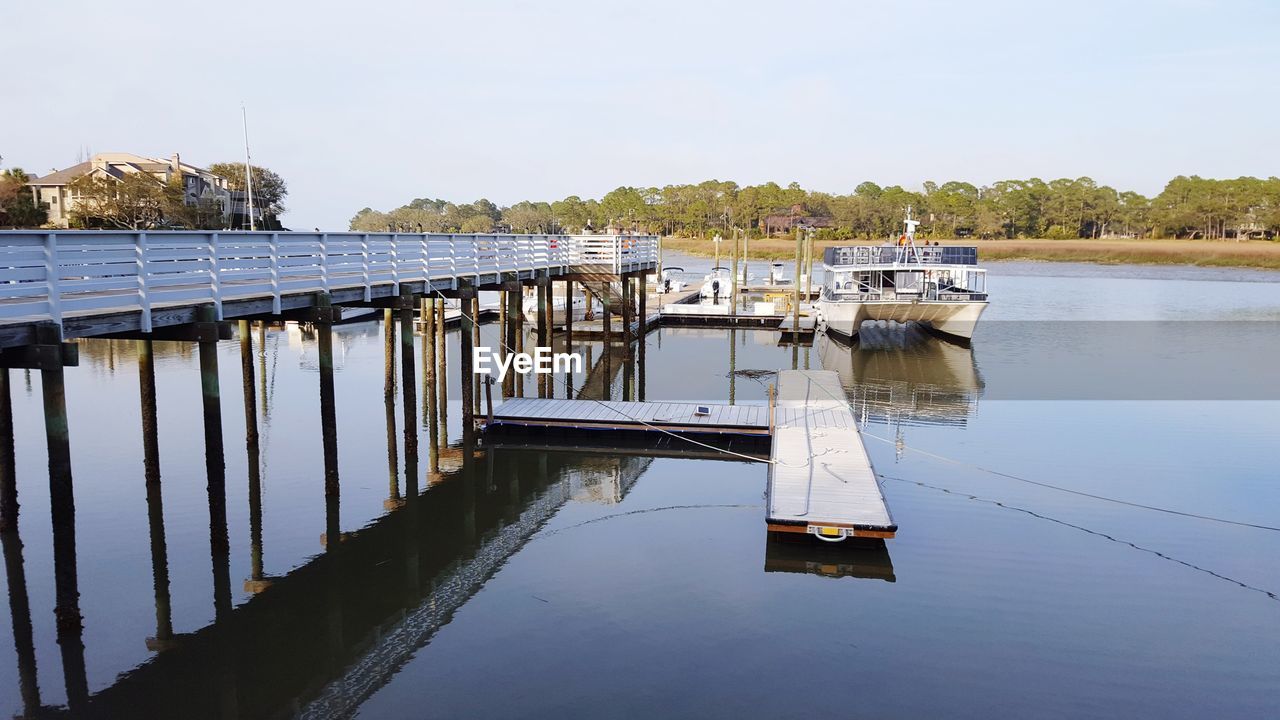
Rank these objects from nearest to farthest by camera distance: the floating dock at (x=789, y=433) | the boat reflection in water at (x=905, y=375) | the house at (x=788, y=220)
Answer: the floating dock at (x=789, y=433), the boat reflection in water at (x=905, y=375), the house at (x=788, y=220)

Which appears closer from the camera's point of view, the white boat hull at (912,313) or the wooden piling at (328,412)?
the wooden piling at (328,412)

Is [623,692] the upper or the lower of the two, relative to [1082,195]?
lower

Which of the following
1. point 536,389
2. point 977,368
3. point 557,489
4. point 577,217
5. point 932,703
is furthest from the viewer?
point 577,217

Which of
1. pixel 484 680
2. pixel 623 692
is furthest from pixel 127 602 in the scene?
pixel 623 692

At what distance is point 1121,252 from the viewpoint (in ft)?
368

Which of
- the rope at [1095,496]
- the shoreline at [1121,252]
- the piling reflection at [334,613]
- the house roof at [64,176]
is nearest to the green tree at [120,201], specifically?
the house roof at [64,176]

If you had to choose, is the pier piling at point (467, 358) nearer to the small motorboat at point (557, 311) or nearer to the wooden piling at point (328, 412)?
the wooden piling at point (328, 412)

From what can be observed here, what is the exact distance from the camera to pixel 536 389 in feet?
97.6

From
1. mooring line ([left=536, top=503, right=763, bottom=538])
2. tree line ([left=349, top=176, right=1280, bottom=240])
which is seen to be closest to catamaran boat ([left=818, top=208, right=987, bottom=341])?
mooring line ([left=536, top=503, right=763, bottom=538])

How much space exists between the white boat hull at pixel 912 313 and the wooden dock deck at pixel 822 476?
1805 cm

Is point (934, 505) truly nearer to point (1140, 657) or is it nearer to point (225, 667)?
point (1140, 657)

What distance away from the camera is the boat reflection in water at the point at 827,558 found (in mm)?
13727

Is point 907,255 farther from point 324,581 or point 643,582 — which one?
point 324,581

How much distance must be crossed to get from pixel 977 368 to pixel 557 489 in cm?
2192
